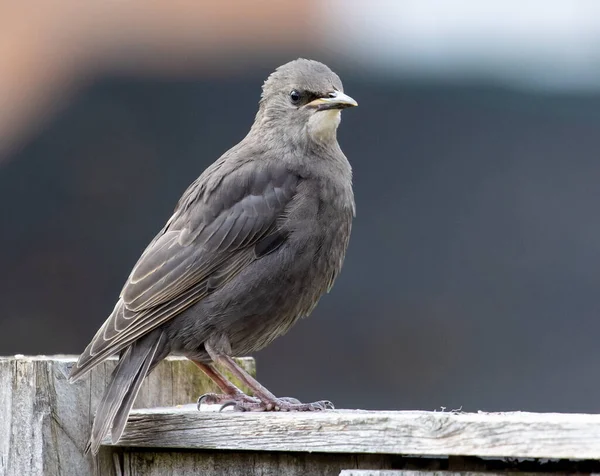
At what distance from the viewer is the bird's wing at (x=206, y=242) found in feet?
15.0

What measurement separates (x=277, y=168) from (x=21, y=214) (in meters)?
3.07

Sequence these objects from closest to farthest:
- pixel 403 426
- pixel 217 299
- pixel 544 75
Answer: pixel 403 426 < pixel 217 299 < pixel 544 75

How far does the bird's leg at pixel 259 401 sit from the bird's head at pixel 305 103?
1155mm

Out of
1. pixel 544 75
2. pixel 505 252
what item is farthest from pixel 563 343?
pixel 544 75

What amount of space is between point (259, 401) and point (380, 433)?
1388mm

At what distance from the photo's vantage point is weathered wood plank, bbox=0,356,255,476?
3.62m

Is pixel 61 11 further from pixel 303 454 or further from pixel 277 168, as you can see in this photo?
pixel 303 454

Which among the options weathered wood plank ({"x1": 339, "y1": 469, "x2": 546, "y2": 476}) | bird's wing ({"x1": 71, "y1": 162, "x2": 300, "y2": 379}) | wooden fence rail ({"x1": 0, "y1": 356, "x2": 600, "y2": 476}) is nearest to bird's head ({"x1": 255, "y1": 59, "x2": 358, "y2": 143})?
bird's wing ({"x1": 71, "y1": 162, "x2": 300, "y2": 379})

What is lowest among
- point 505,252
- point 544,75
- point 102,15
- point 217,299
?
point 217,299

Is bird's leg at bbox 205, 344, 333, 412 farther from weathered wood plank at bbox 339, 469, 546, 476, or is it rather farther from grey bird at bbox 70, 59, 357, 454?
weathered wood plank at bbox 339, 469, 546, 476

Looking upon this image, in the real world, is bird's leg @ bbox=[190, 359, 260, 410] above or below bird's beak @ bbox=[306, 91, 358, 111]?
below

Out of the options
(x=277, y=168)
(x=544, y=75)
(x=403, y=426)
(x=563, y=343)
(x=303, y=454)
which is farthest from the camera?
(x=544, y=75)

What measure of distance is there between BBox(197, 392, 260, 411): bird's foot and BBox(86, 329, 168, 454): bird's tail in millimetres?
243

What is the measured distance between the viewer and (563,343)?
721 centimetres
